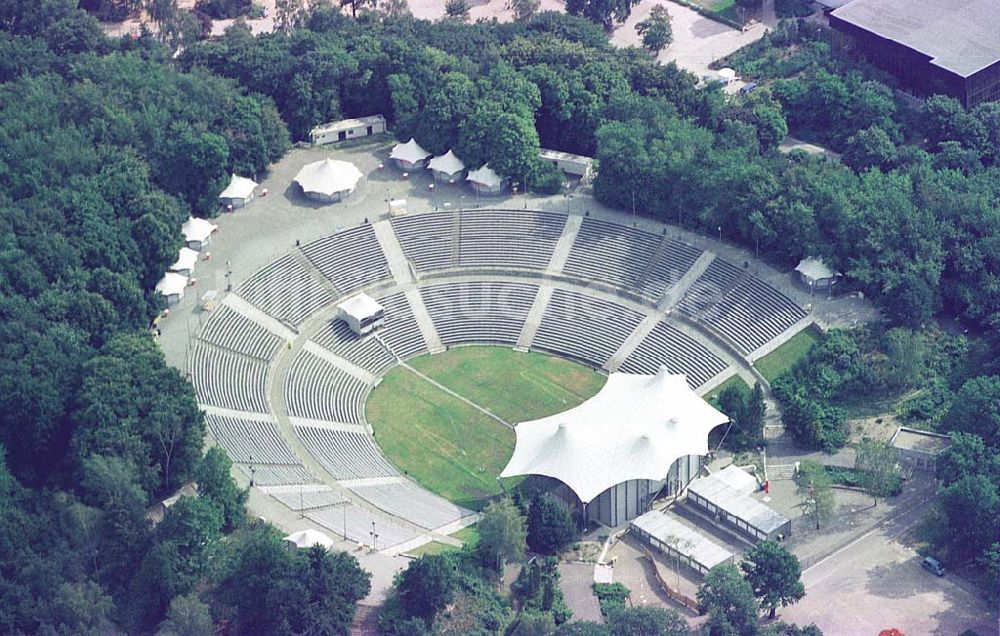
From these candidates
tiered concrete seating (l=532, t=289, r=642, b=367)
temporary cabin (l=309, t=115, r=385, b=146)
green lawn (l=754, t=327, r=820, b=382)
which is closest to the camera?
green lawn (l=754, t=327, r=820, b=382)

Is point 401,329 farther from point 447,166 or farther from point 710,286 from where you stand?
point 710,286

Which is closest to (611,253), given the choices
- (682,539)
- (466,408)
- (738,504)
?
(466,408)

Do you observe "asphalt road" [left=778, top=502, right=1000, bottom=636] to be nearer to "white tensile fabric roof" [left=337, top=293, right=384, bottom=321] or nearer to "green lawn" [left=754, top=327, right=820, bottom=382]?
"green lawn" [left=754, top=327, right=820, bottom=382]

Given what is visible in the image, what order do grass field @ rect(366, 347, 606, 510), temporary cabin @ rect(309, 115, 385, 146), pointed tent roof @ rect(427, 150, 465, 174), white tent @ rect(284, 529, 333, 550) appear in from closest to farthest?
white tent @ rect(284, 529, 333, 550) < grass field @ rect(366, 347, 606, 510) < pointed tent roof @ rect(427, 150, 465, 174) < temporary cabin @ rect(309, 115, 385, 146)

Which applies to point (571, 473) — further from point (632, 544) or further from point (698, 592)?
point (698, 592)

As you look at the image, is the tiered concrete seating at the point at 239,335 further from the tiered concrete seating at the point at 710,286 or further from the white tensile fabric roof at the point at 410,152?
the tiered concrete seating at the point at 710,286

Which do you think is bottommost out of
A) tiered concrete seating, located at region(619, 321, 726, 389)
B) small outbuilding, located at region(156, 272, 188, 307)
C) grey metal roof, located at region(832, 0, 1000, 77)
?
tiered concrete seating, located at region(619, 321, 726, 389)

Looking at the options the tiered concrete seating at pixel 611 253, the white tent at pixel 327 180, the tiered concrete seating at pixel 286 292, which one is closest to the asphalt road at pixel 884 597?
the tiered concrete seating at pixel 611 253

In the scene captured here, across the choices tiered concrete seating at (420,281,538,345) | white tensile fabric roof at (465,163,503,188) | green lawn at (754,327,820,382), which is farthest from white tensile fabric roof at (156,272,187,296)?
green lawn at (754,327,820,382)
